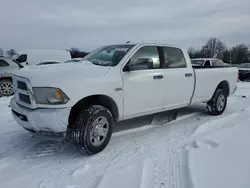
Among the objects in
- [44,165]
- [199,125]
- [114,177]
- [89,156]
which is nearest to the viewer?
[114,177]

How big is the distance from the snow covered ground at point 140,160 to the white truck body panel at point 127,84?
A: 0.57 m

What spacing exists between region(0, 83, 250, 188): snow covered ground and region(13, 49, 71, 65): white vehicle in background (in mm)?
13735

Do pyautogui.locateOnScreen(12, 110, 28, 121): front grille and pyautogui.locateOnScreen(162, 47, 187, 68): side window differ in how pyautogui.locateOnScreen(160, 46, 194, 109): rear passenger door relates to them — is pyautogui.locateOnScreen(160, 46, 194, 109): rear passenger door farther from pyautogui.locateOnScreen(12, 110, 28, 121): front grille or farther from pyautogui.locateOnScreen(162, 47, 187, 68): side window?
pyautogui.locateOnScreen(12, 110, 28, 121): front grille

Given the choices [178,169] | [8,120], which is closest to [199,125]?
[178,169]

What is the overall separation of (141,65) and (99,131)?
1.38m

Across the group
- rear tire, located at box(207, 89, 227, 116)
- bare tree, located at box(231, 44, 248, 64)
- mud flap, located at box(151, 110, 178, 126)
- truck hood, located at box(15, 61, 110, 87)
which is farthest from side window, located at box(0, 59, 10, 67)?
bare tree, located at box(231, 44, 248, 64)

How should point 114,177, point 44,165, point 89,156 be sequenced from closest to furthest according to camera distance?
point 114,177, point 44,165, point 89,156

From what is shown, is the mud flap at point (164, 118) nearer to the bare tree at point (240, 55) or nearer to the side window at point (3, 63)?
the side window at point (3, 63)

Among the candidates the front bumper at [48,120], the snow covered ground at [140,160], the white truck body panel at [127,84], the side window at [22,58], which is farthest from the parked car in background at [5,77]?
the side window at [22,58]

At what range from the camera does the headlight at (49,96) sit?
136 inches

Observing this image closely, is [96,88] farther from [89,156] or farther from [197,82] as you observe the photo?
[197,82]

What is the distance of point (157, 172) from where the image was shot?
3.25 m

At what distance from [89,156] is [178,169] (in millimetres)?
1389

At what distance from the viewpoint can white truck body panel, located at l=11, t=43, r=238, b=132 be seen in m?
3.54
